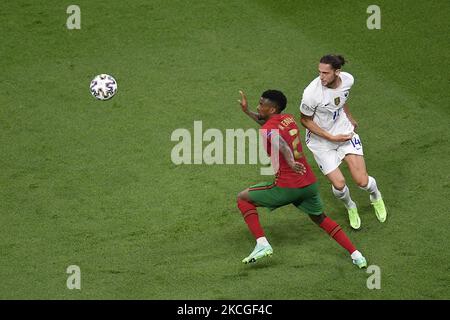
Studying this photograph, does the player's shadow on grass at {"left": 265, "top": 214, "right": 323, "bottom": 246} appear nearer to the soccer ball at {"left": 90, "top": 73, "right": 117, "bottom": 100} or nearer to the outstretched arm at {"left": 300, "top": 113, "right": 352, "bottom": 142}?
the outstretched arm at {"left": 300, "top": 113, "right": 352, "bottom": 142}

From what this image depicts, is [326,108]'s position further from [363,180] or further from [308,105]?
[363,180]

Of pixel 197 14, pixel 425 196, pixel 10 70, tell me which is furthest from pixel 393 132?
pixel 10 70

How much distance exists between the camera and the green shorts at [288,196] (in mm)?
9602

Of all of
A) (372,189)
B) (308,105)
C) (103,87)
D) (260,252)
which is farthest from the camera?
(103,87)

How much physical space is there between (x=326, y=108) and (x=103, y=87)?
10.9ft

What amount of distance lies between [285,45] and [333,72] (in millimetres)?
3843

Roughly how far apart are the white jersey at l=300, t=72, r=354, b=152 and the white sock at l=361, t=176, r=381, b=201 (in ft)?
1.95

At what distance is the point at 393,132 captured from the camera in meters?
Answer: 12.3

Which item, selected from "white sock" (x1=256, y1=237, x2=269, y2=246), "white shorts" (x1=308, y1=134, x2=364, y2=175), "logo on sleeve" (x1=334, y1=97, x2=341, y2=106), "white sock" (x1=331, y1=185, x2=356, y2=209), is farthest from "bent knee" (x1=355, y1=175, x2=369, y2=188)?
"white sock" (x1=256, y1=237, x2=269, y2=246)

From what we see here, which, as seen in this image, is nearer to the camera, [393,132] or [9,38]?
[393,132]

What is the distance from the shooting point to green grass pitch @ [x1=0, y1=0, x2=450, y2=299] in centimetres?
973

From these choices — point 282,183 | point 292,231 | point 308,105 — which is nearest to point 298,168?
point 282,183

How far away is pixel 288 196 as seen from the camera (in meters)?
9.62

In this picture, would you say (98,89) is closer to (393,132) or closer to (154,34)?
(154,34)
